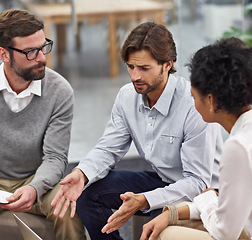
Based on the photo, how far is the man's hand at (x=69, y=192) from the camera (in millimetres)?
1810

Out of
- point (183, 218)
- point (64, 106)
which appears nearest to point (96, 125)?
point (64, 106)

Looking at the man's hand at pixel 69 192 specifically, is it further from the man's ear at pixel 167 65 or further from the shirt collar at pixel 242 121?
the shirt collar at pixel 242 121

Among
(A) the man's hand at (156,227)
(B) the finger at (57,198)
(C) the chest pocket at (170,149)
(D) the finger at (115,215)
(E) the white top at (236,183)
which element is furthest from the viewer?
(C) the chest pocket at (170,149)

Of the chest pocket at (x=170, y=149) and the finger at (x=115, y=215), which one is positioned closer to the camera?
the finger at (x=115, y=215)

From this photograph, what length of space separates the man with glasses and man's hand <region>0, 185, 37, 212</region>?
0.08 metres

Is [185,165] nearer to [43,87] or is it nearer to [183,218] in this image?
[183,218]

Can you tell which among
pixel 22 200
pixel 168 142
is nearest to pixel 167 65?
pixel 168 142

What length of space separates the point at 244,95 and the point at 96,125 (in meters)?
2.41

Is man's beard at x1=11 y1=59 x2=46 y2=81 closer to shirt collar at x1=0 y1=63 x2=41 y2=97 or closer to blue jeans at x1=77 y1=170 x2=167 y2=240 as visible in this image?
shirt collar at x1=0 y1=63 x2=41 y2=97

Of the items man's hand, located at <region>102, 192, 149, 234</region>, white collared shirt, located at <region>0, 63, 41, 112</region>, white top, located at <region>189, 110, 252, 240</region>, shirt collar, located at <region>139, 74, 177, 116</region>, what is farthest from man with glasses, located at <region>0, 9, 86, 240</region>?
white top, located at <region>189, 110, 252, 240</region>

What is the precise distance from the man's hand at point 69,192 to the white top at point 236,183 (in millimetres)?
579

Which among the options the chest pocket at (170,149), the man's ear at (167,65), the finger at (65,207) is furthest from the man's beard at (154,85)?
the finger at (65,207)

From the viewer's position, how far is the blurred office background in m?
3.56

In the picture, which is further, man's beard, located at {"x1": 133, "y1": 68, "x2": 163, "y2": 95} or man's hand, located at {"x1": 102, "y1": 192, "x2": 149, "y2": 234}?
man's beard, located at {"x1": 133, "y1": 68, "x2": 163, "y2": 95}
